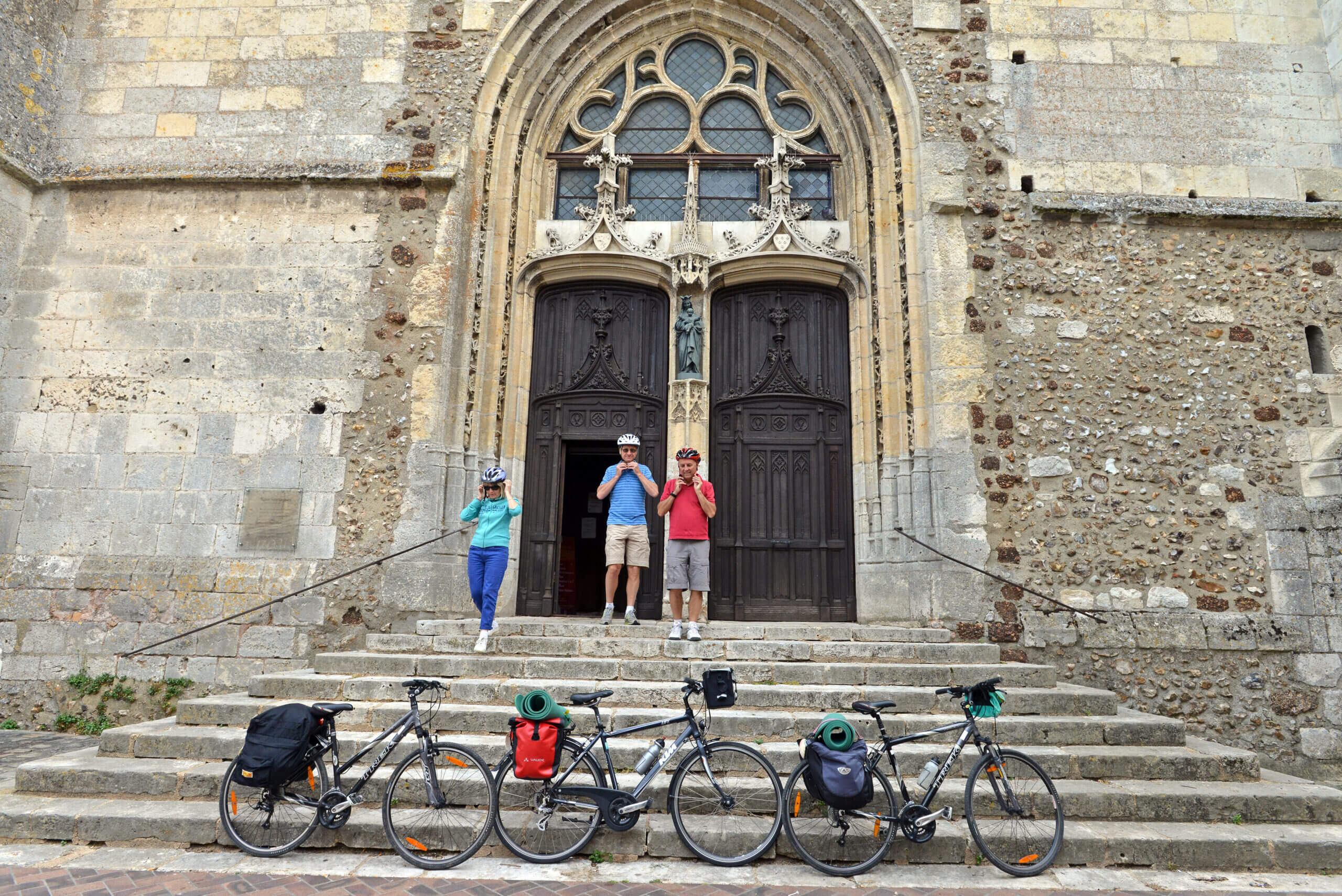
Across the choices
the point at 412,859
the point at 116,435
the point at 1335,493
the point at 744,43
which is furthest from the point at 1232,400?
the point at 116,435

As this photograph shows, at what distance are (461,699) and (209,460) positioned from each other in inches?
147

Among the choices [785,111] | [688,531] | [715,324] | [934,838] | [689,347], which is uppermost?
[785,111]

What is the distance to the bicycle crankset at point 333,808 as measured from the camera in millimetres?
3680

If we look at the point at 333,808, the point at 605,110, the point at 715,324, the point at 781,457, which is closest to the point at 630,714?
the point at 333,808

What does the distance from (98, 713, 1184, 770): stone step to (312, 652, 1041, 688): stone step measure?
40cm

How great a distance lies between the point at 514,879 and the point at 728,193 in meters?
6.82

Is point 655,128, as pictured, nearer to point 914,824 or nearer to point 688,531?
point 688,531

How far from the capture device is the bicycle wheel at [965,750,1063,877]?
142 inches

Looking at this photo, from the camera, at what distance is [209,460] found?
6.99 meters

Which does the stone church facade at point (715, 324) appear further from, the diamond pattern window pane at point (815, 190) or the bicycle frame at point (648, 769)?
the bicycle frame at point (648, 769)

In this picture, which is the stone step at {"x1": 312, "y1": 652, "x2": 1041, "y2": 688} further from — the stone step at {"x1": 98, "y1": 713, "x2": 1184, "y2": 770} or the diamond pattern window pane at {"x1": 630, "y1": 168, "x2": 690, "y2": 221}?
the diamond pattern window pane at {"x1": 630, "y1": 168, "x2": 690, "y2": 221}

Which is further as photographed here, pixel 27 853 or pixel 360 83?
pixel 360 83

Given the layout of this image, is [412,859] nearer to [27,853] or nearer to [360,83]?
[27,853]

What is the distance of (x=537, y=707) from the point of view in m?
3.62
